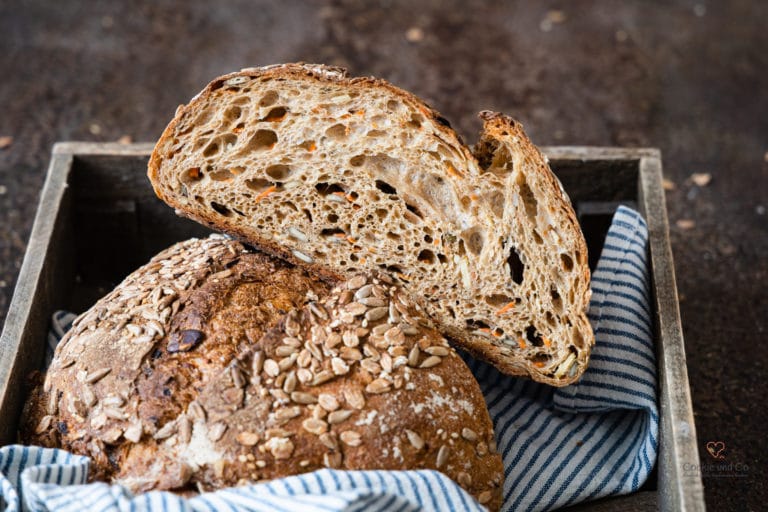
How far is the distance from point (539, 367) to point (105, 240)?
1.35 metres

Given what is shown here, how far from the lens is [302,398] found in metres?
1.60

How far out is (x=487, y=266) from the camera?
1.83m

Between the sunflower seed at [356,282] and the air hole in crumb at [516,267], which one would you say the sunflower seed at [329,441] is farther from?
the air hole in crumb at [516,267]

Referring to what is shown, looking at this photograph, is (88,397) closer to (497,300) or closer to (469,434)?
(469,434)

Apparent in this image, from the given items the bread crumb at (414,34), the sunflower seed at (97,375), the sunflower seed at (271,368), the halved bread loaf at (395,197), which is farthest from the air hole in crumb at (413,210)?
the bread crumb at (414,34)

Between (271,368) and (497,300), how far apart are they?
0.56 metres

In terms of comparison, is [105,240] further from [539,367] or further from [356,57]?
[356,57]

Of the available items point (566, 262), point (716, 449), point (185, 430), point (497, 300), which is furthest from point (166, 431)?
point (716, 449)

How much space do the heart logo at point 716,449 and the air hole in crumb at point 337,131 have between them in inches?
59.4

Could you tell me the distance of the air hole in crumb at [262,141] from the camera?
1.87 metres

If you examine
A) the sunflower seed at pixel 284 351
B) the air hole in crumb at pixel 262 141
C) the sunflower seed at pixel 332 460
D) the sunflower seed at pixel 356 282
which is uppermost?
the air hole in crumb at pixel 262 141

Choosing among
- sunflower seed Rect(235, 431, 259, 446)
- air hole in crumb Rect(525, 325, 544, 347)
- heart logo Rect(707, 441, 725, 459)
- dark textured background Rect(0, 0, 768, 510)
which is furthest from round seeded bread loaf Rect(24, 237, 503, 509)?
dark textured background Rect(0, 0, 768, 510)

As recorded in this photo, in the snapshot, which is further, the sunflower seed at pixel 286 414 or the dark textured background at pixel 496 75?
the dark textured background at pixel 496 75

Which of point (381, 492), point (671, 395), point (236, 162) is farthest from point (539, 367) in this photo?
point (236, 162)
